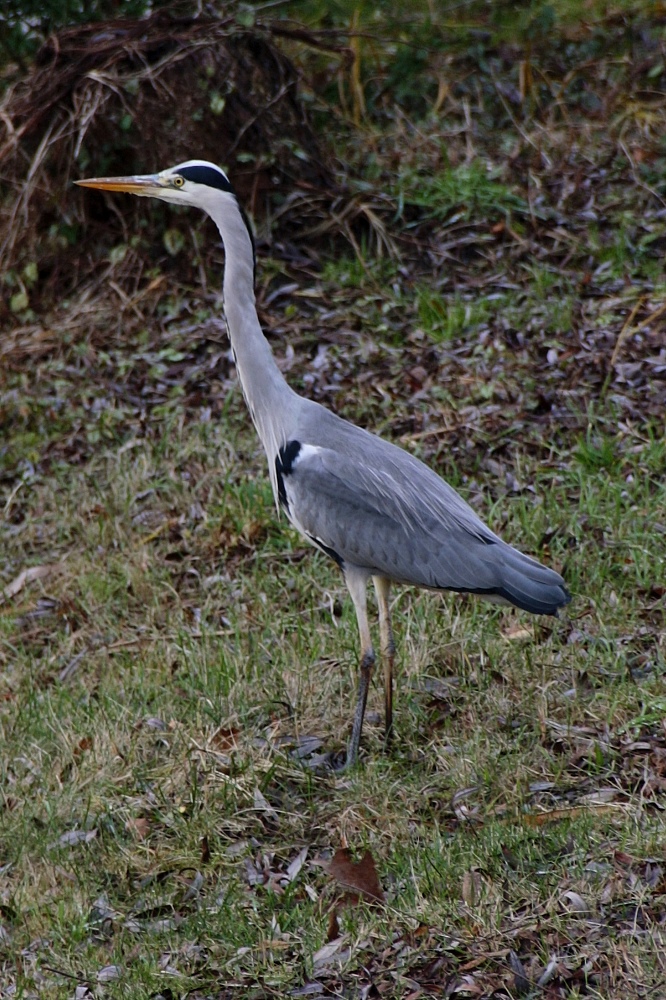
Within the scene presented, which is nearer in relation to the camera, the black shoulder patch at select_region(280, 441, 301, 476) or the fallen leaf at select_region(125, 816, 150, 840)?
the fallen leaf at select_region(125, 816, 150, 840)

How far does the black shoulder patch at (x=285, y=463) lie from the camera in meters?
5.07

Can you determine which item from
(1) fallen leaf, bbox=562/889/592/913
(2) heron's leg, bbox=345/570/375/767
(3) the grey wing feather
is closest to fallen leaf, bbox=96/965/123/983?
(2) heron's leg, bbox=345/570/375/767

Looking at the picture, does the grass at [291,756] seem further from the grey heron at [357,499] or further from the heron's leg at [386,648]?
the grey heron at [357,499]

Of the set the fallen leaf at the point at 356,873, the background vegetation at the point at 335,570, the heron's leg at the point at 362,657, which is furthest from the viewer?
the heron's leg at the point at 362,657

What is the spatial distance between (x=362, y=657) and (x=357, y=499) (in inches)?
23.5

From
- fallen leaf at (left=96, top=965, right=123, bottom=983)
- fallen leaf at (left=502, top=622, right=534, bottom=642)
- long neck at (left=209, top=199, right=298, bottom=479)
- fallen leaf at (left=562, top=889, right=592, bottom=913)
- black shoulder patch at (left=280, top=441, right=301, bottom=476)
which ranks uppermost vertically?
long neck at (left=209, top=199, right=298, bottom=479)

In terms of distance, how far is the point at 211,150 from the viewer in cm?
827

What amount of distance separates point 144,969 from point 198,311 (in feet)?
16.1

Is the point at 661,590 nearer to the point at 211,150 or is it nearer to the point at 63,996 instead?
the point at 63,996

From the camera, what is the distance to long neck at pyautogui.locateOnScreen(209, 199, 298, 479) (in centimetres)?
513

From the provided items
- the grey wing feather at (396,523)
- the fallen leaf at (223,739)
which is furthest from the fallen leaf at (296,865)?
the grey wing feather at (396,523)

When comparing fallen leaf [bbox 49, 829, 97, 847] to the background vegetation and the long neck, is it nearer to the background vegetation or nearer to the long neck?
the background vegetation

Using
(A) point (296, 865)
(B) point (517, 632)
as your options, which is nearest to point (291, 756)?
(A) point (296, 865)

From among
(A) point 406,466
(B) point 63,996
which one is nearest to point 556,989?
(B) point 63,996
